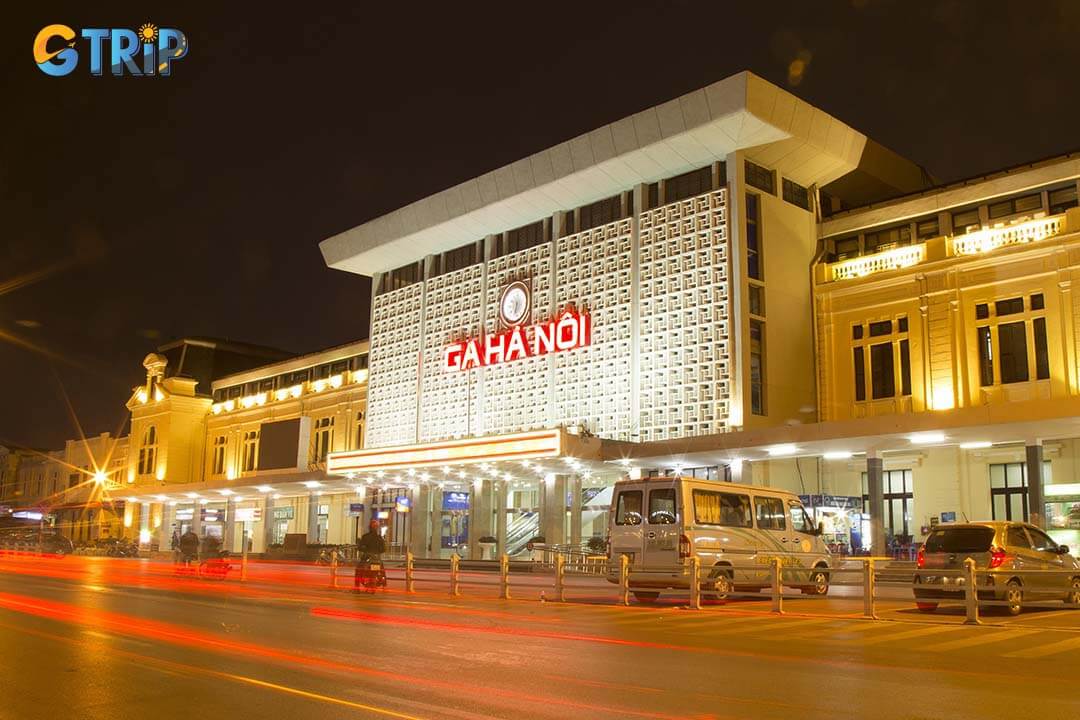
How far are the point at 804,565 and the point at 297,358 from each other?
50.3 metres

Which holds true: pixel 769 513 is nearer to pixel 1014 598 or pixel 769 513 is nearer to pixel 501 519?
pixel 1014 598

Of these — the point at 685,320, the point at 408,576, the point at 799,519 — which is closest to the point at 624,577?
the point at 799,519

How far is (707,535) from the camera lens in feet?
72.2

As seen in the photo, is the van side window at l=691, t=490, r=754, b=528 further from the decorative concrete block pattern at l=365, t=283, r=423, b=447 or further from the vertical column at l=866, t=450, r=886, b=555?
the decorative concrete block pattern at l=365, t=283, r=423, b=447

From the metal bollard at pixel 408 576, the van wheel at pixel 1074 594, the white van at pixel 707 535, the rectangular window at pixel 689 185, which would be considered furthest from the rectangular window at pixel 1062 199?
the metal bollard at pixel 408 576

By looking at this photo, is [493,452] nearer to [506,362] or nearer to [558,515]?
[558,515]

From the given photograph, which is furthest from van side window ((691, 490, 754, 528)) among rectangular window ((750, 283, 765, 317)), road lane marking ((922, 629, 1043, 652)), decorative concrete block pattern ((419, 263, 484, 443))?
decorative concrete block pattern ((419, 263, 484, 443))

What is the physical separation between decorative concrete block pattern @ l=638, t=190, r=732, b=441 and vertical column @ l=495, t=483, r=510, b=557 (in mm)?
9880

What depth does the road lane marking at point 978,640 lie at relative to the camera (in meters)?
13.2

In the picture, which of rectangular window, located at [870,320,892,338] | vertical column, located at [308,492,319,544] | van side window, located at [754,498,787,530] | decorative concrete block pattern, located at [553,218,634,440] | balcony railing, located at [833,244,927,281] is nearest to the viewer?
van side window, located at [754,498,787,530]

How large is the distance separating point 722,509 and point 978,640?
890 centimetres

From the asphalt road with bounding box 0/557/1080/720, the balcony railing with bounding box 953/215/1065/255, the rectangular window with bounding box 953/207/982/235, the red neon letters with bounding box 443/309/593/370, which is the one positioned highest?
the rectangular window with bounding box 953/207/982/235

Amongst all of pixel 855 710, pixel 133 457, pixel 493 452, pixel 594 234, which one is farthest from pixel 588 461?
pixel 133 457

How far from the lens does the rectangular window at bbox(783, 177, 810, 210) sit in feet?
139
